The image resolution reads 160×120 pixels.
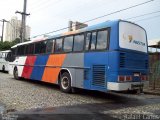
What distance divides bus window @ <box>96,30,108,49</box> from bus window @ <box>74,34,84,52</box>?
127 cm

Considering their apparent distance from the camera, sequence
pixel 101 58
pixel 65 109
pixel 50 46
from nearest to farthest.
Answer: pixel 65 109
pixel 101 58
pixel 50 46

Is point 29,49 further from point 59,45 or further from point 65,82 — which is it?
point 65,82

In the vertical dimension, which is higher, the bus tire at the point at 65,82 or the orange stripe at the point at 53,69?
the orange stripe at the point at 53,69

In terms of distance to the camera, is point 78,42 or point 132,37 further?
point 78,42

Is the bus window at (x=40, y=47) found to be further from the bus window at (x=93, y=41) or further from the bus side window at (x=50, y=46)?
the bus window at (x=93, y=41)

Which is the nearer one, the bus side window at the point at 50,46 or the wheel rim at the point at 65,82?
the wheel rim at the point at 65,82

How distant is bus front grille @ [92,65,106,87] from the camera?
41.5ft

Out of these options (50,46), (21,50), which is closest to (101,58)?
(50,46)

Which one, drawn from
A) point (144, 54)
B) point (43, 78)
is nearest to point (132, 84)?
point (144, 54)

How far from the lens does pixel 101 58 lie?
505 inches

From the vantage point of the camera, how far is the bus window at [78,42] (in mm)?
14366

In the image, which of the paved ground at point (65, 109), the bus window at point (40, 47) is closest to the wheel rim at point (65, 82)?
the paved ground at point (65, 109)

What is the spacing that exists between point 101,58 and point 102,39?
0.82 m

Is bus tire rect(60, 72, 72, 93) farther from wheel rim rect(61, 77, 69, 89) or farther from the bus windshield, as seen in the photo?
the bus windshield
